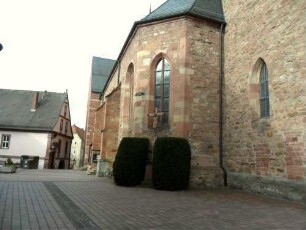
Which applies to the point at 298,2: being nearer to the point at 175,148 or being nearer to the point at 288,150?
the point at 288,150

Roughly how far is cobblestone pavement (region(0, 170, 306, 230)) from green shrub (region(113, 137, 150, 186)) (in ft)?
7.93

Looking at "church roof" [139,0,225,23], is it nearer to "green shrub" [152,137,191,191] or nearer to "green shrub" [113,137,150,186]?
"green shrub" [152,137,191,191]

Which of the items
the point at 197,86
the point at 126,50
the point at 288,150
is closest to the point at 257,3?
the point at 197,86

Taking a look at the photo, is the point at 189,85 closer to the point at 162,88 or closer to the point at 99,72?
the point at 162,88

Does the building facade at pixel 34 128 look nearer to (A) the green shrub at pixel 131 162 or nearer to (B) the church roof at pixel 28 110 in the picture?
(B) the church roof at pixel 28 110

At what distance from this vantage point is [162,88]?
46.3 ft

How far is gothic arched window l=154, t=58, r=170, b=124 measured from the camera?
13930 millimetres

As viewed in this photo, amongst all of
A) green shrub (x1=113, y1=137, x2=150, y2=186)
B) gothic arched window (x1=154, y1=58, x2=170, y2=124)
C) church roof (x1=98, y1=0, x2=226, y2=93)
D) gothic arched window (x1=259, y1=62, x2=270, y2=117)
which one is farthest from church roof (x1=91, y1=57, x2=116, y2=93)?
gothic arched window (x1=259, y1=62, x2=270, y2=117)

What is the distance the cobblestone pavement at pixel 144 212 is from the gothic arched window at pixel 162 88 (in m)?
4.87

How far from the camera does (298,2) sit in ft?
32.1

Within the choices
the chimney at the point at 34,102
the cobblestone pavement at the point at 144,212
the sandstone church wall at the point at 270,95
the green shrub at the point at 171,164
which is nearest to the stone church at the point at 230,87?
the sandstone church wall at the point at 270,95

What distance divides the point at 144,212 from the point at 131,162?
5413 millimetres

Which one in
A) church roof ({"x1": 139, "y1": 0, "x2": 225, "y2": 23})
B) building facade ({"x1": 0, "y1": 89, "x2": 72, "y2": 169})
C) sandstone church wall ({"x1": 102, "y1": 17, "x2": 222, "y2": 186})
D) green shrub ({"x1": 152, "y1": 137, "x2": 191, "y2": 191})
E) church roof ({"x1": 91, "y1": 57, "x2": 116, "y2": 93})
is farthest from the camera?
church roof ({"x1": 91, "y1": 57, "x2": 116, "y2": 93})

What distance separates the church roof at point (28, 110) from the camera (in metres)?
31.6
